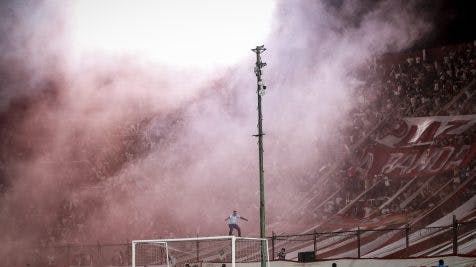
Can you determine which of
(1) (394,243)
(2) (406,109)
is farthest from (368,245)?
(2) (406,109)

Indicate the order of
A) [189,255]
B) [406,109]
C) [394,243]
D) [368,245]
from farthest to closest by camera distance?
1. [406,109]
2. [189,255]
3. [368,245]
4. [394,243]

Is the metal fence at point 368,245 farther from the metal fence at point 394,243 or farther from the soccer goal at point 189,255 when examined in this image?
the soccer goal at point 189,255

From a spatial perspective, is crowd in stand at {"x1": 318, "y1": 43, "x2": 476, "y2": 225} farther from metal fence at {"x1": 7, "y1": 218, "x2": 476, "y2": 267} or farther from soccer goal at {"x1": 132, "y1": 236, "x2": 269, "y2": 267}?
soccer goal at {"x1": 132, "y1": 236, "x2": 269, "y2": 267}

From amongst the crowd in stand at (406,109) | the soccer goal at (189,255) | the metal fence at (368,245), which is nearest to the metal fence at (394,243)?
the metal fence at (368,245)

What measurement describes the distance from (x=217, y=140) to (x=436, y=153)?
2031 cm

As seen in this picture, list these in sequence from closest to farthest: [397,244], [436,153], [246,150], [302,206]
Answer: [397,244]
[436,153]
[302,206]
[246,150]

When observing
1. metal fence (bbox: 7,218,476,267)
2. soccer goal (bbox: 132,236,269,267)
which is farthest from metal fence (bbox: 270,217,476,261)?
soccer goal (bbox: 132,236,269,267)

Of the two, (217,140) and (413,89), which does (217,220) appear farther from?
(413,89)

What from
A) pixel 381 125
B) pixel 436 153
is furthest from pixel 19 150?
pixel 436 153

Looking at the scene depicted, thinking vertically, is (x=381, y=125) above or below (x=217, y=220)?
above

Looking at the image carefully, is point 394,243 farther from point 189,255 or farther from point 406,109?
point 406,109

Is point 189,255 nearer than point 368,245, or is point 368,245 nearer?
point 368,245

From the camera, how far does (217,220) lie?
50.7 meters

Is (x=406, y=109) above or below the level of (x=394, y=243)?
above
